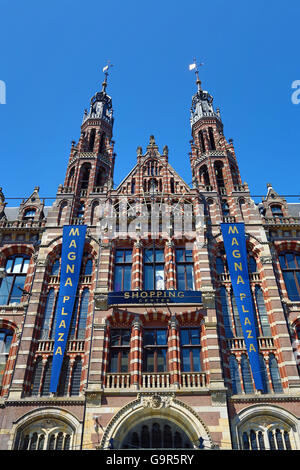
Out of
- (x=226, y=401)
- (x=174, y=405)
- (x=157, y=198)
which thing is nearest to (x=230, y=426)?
(x=226, y=401)

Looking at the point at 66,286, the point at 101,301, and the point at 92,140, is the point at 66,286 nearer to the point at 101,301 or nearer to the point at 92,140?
the point at 101,301

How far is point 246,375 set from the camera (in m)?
21.3

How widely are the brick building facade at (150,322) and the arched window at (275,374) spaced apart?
0.07 metres

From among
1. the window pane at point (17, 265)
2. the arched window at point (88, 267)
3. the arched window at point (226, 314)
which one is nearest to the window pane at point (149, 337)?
the arched window at point (226, 314)

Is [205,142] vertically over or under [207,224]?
over

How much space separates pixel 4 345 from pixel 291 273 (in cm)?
2077

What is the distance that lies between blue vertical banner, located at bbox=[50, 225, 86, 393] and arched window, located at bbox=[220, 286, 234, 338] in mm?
10071

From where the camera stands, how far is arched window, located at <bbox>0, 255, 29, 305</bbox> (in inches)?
987

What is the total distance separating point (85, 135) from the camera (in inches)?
A: 1442

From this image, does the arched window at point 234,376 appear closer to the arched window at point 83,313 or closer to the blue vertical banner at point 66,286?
the arched window at point 83,313

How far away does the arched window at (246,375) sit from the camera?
68.4 feet
